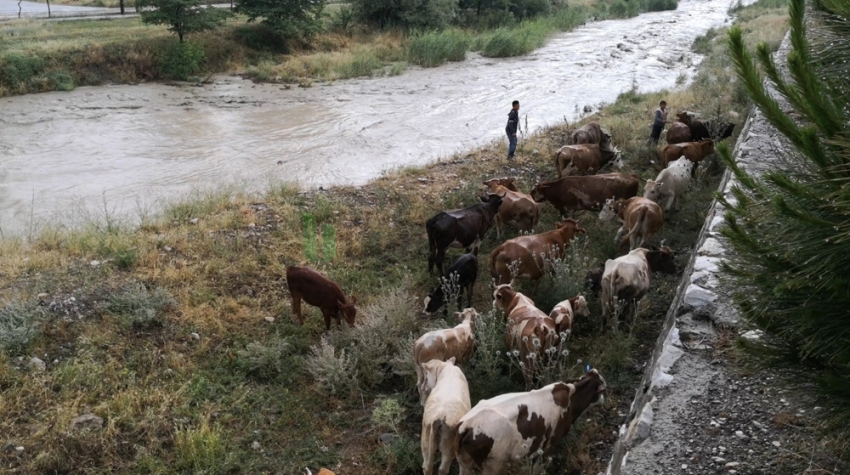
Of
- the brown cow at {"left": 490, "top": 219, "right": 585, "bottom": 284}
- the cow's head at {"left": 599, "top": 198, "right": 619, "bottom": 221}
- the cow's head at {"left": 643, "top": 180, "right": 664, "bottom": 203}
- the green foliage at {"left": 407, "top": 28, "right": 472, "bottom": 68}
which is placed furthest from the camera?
the green foliage at {"left": 407, "top": 28, "right": 472, "bottom": 68}

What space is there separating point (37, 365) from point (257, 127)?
13.0 metres

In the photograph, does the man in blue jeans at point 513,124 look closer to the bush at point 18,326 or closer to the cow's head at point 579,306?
the cow's head at point 579,306

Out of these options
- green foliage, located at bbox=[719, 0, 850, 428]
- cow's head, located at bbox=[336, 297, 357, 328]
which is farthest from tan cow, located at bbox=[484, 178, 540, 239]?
green foliage, located at bbox=[719, 0, 850, 428]

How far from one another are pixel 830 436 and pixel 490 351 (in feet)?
10.1

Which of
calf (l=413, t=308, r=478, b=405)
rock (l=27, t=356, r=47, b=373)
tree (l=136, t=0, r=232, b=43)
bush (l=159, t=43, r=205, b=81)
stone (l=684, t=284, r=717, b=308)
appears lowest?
rock (l=27, t=356, r=47, b=373)

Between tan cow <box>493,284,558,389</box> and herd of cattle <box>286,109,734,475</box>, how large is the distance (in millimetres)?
13

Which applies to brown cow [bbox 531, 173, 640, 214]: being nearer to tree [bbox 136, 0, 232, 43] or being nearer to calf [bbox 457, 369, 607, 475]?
calf [bbox 457, 369, 607, 475]

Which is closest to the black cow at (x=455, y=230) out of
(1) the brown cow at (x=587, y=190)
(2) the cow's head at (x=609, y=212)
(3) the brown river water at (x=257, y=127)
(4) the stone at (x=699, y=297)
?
(1) the brown cow at (x=587, y=190)

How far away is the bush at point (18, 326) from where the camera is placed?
6.70 m

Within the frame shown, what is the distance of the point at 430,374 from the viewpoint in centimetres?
555

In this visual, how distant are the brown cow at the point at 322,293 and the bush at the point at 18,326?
2863mm

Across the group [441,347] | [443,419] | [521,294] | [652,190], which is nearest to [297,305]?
[441,347]

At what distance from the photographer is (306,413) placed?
236 inches

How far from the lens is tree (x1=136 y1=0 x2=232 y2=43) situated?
2372cm
